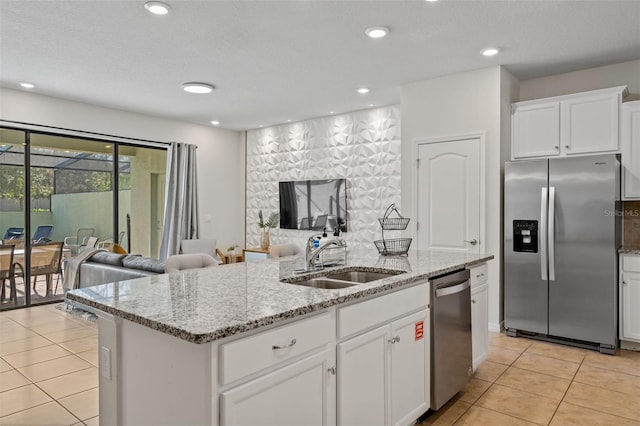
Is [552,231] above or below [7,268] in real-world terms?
above

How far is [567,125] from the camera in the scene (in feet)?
13.5

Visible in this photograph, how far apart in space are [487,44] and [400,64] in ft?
2.80

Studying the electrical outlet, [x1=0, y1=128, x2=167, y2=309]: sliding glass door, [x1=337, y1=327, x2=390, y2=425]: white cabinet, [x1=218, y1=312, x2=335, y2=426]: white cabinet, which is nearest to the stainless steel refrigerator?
[x1=337, y1=327, x2=390, y2=425]: white cabinet

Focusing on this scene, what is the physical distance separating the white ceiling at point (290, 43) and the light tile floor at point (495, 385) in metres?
2.73

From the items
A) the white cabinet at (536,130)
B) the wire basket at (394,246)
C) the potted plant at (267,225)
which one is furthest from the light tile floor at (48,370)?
the white cabinet at (536,130)

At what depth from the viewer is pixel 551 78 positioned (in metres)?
4.64

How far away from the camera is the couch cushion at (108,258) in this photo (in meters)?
4.52

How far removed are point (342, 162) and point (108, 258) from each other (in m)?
3.44

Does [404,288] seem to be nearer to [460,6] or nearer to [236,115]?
[460,6]

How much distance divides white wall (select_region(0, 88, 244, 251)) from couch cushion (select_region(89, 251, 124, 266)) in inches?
77.0

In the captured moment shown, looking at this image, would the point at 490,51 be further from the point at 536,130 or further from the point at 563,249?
the point at 563,249

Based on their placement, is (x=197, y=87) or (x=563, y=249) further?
(x=197, y=87)

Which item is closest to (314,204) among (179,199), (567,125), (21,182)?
(179,199)

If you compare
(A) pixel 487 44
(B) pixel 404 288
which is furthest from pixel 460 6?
(B) pixel 404 288
